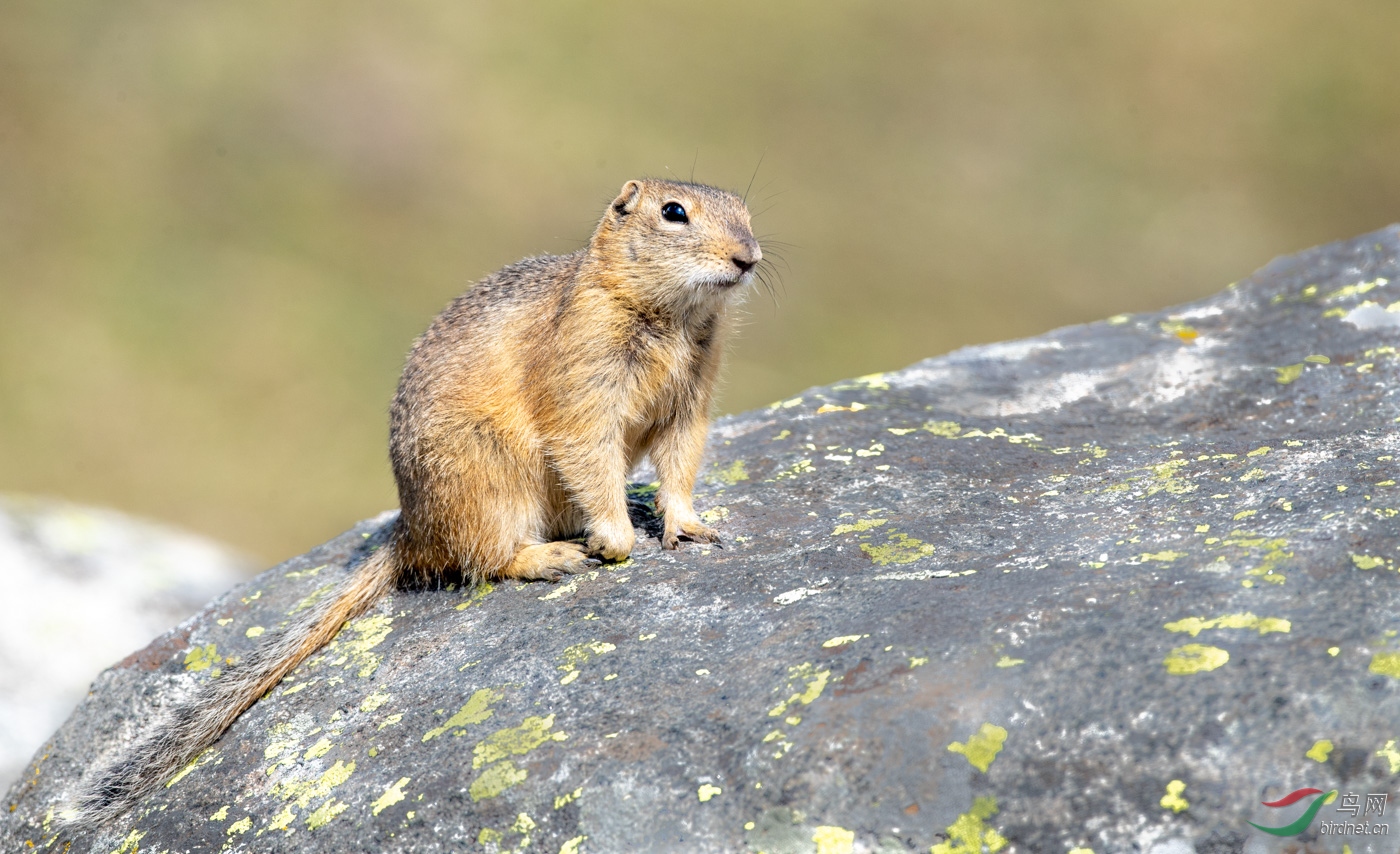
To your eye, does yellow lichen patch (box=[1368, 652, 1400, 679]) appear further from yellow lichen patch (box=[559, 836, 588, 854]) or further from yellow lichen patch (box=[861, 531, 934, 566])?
yellow lichen patch (box=[559, 836, 588, 854])

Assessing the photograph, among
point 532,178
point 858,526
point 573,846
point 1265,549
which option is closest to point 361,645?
point 573,846

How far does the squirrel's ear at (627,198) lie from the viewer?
23.3 ft

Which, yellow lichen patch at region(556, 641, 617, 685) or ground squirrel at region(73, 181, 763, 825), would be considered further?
ground squirrel at region(73, 181, 763, 825)

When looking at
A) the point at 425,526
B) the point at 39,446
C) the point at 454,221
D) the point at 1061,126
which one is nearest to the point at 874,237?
the point at 1061,126

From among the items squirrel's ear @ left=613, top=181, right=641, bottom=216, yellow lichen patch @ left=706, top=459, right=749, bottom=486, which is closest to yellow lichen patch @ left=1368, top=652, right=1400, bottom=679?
yellow lichen patch @ left=706, top=459, right=749, bottom=486

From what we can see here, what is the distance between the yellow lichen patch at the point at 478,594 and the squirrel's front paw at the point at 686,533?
0.96 metres

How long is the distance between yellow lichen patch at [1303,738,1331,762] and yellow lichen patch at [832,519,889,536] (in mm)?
2618

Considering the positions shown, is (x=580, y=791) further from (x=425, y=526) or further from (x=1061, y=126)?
(x=1061, y=126)

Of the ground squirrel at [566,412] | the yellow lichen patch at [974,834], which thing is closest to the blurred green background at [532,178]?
the ground squirrel at [566,412]

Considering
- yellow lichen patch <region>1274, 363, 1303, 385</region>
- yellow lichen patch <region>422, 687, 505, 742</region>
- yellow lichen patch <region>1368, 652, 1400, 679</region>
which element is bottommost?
yellow lichen patch <region>1368, 652, 1400, 679</region>

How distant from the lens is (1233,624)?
3.98 metres

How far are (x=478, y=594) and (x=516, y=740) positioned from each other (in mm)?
1683

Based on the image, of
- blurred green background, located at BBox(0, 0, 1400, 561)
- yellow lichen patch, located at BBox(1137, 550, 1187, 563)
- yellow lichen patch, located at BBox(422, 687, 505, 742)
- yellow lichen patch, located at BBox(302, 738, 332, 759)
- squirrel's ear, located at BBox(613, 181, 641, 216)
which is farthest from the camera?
blurred green background, located at BBox(0, 0, 1400, 561)

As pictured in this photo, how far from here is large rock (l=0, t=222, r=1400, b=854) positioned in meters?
3.69
